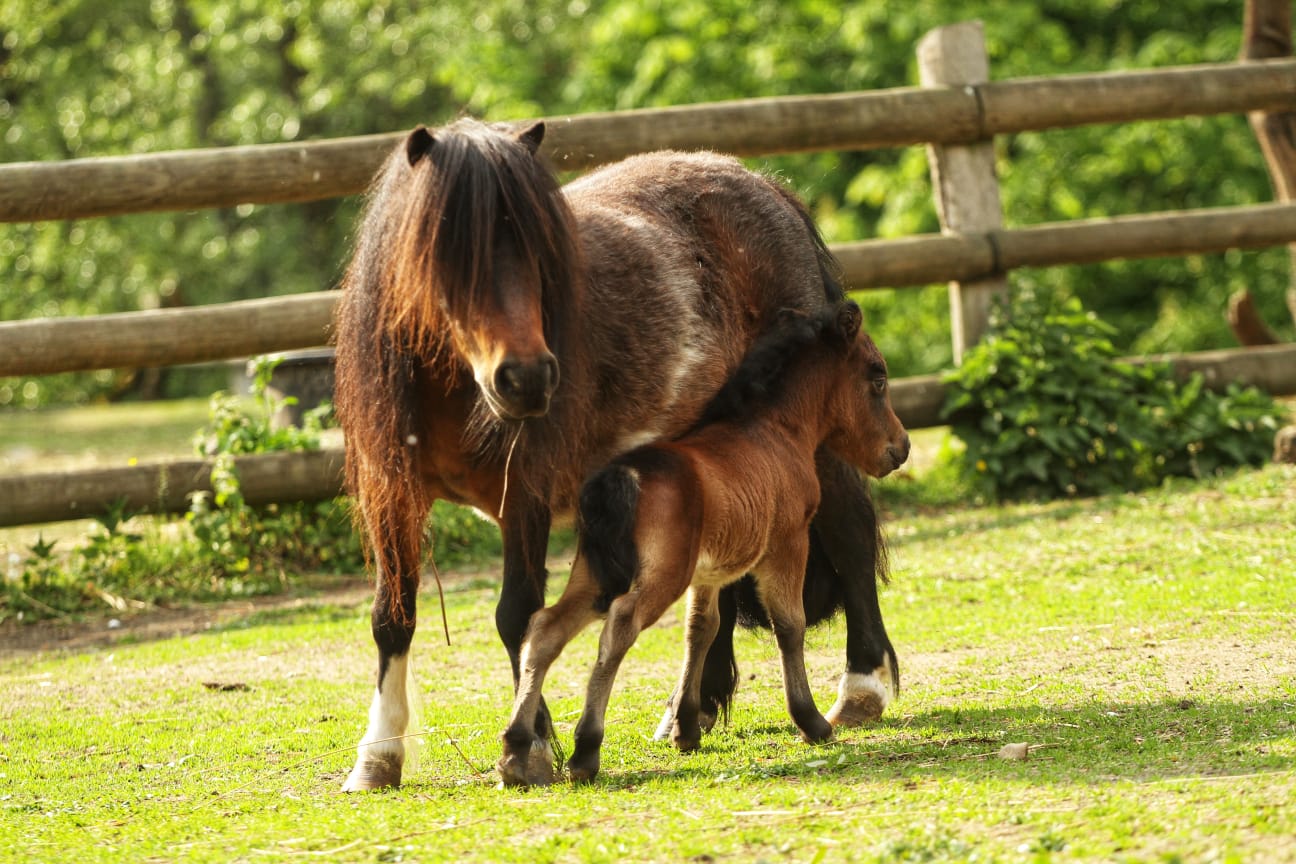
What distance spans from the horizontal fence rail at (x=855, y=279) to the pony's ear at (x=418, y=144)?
11.8 ft

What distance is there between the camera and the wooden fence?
7719 mm

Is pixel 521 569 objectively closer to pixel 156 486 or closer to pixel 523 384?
pixel 523 384

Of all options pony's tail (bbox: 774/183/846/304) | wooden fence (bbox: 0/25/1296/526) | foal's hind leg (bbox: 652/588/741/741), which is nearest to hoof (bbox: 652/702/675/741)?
foal's hind leg (bbox: 652/588/741/741)

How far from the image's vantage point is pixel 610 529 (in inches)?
167

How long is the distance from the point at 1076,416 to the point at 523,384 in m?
5.77

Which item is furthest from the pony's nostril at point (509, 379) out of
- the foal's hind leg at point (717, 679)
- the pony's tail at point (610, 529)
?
the foal's hind leg at point (717, 679)

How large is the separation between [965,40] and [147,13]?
2152cm

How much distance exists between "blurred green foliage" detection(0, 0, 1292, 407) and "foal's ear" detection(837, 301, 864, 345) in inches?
379

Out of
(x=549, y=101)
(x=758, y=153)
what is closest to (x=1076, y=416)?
(x=758, y=153)

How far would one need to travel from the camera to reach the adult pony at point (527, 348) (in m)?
4.11

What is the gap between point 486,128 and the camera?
14.5 feet

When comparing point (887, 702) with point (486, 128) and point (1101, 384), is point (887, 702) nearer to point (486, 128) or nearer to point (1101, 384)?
point (486, 128)

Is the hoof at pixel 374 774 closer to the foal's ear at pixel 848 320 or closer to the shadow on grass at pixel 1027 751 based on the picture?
the shadow on grass at pixel 1027 751

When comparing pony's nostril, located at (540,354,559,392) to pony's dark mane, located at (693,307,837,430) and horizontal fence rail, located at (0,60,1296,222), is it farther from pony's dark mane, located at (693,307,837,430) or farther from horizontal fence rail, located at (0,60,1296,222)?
horizontal fence rail, located at (0,60,1296,222)
